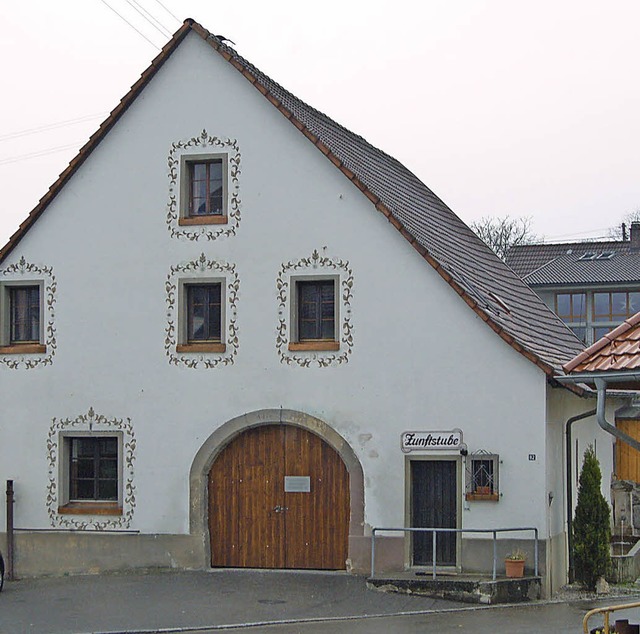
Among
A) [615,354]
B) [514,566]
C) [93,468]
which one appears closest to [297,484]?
[93,468]

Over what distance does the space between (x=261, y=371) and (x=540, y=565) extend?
575 centimetres

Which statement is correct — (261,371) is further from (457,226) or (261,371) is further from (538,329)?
(457,226)

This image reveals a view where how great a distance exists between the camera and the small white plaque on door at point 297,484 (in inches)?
861

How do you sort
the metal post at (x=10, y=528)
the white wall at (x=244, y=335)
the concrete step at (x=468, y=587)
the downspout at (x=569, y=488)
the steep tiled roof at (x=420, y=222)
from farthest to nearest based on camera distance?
the metal post at (x=10, y=528), the downspout at (x=569, y=488), the steep tiled roof at (x=420, y=222), the white wall at (x=244, y=335), the concrete step at (x=468, y=587)

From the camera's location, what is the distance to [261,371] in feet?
72.4

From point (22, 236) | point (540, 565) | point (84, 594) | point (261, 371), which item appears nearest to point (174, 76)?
point (22, 236)

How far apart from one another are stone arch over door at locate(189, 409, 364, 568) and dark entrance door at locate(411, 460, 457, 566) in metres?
0.93

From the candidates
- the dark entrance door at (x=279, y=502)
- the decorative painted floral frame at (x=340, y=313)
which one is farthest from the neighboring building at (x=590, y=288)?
the dark entrance door at (x=279, y=502)

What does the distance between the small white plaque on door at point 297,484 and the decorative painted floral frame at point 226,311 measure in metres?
2.30

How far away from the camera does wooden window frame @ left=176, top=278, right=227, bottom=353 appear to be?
2239cm

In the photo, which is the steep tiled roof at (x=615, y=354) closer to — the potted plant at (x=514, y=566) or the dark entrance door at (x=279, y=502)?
the potted plant at (x=514, y=566)

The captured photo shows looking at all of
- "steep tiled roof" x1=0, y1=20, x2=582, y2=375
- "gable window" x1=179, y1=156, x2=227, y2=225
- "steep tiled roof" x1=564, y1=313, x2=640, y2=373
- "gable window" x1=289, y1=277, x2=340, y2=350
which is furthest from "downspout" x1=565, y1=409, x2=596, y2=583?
"steep tiled roof" x1=564, y1=313, x2=640, y2=373

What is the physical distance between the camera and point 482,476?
2069 cm

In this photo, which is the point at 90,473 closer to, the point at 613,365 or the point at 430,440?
the point at 430,440
